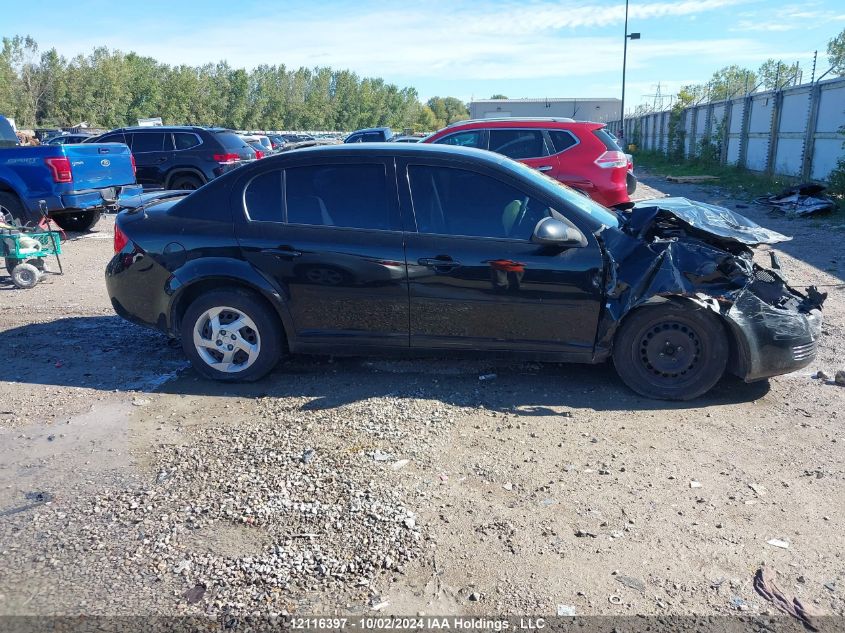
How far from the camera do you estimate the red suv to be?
33.4 feet

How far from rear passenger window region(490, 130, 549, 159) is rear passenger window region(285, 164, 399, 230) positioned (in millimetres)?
5845

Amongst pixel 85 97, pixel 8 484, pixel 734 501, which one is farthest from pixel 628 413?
pixel 85 97

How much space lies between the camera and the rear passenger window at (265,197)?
16.9 ft

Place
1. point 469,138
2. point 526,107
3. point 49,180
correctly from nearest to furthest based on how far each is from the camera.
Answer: point 49,180
point 469,138
point 526,107

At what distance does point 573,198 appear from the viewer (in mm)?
5254

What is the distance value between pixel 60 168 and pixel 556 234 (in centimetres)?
863

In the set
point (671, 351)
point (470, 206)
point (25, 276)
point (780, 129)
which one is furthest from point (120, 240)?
point (780, 129)

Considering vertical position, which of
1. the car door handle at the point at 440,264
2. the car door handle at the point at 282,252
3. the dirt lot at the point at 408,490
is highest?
the car door handle at the point at 282,252

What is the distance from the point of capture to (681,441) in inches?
169

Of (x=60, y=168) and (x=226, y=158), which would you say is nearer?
(x=60, y=168)

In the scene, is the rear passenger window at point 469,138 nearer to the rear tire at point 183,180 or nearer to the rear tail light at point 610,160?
the rear tail light at point 610,160

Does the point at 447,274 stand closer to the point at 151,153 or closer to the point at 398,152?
the point at 398,152

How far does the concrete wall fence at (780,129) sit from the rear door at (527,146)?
966cm

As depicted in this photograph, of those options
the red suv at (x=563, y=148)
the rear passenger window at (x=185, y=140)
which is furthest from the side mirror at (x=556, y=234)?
the rear passenger window at (x=185, y=140)
